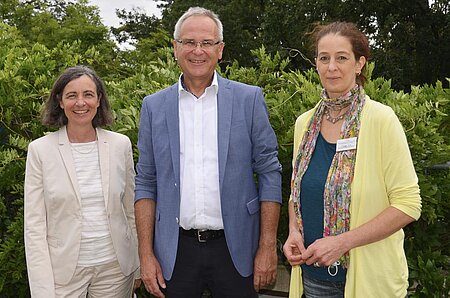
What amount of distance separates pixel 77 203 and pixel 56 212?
13 cm

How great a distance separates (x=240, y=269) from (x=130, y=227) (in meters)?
0.71

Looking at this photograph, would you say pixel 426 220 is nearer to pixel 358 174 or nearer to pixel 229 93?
pixel 358 174

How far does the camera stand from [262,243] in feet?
9.86

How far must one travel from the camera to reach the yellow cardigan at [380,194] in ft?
7.63

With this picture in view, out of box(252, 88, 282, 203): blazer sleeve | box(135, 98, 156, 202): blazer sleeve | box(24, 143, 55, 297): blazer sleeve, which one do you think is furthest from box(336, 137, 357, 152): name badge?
box(24, 143, 55, 297): blazer sleeve

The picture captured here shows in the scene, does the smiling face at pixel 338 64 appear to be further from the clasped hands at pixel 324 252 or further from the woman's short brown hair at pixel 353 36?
the clasped hands at pixel 324 252

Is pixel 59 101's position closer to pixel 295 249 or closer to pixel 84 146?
pixel 84 146

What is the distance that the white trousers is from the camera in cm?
303

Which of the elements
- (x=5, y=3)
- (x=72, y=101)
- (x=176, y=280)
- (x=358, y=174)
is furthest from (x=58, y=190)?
(x=5, y=3)

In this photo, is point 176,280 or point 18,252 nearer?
point 176,280

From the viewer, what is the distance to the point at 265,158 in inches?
118

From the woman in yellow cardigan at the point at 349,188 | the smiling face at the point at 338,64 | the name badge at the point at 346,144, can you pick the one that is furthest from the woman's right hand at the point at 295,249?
the smiling face at the point at 338,64

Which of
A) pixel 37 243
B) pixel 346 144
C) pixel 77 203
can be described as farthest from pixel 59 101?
pixel 346 144

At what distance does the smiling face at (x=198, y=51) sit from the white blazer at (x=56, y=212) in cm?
66
